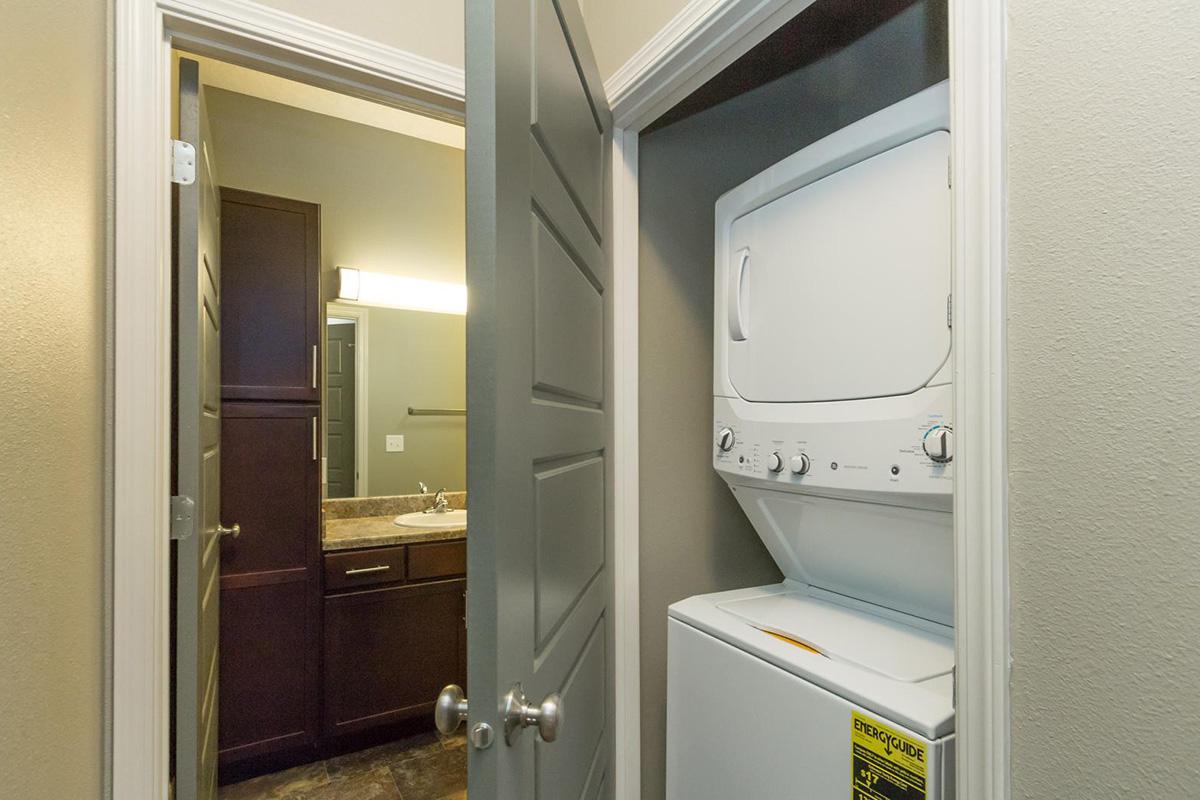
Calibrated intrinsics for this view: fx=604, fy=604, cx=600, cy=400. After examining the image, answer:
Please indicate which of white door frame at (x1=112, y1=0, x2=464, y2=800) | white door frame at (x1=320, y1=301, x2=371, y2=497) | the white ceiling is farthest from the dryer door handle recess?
white door frame at (x1=320, y1=301, x2=371, y2=497)

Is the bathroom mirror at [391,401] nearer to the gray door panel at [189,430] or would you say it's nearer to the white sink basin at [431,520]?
the white sink basin at [431,520]

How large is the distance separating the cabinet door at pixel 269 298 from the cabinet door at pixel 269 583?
10 centimetres

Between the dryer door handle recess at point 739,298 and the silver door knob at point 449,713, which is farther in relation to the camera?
the dryer door handle recess at point 739,298

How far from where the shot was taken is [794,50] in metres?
1.53

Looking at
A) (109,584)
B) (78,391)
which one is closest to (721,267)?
(78,391)

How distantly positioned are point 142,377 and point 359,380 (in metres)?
1.87

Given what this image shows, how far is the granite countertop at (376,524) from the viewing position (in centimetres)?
238

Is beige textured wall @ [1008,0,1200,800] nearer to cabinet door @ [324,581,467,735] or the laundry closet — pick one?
the laundry closet

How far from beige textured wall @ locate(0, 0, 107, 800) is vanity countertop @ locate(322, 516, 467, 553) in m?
1.38

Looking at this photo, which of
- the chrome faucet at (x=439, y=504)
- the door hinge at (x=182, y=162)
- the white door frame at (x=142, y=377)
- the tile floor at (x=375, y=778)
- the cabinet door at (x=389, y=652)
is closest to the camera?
the white door frame at (x=142, y=377)

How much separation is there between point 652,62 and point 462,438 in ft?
7.04

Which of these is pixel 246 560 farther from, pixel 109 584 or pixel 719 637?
pixel 719 637

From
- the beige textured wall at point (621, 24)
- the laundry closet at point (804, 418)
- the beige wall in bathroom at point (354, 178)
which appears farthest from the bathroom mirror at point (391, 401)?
the beige textured wall at point (621, 24)

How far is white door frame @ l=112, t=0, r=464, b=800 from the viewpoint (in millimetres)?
1007
